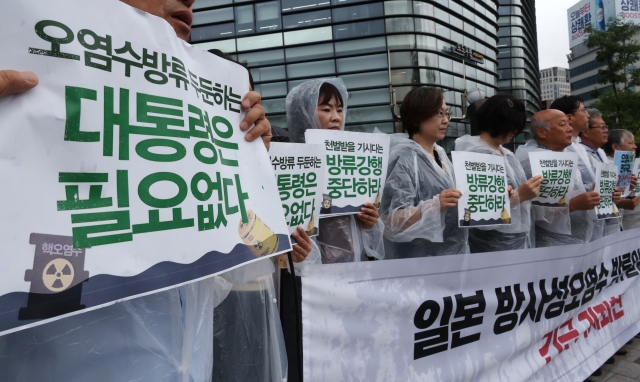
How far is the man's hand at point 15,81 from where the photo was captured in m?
0.70

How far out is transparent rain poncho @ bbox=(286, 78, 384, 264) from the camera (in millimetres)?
2184

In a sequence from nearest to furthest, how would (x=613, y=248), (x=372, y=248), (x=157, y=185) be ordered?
(x=157, y=185) → (x=372, y=248) → (x=613, y=248)

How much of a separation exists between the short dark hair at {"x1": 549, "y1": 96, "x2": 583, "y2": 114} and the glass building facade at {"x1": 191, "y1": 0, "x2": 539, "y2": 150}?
14192 mm

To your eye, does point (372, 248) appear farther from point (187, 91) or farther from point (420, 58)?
point (420, 58)

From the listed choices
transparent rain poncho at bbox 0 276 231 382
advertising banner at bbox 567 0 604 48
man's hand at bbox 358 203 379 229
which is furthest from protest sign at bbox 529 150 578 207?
advertising banner at bbox 567 0 604 48

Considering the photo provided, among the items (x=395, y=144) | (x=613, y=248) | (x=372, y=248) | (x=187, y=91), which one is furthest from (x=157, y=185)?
(x=613, y=248)

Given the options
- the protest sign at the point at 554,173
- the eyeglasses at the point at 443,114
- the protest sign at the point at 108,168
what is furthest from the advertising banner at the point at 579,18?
the protest sign at the point at 108,168

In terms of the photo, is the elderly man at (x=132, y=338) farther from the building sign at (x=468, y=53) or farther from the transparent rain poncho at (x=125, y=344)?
the building sign at (x=468, y=53)

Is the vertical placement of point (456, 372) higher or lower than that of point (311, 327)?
lower

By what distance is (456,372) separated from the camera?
2.01 m

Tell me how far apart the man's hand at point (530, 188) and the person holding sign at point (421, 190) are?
0.43 metres

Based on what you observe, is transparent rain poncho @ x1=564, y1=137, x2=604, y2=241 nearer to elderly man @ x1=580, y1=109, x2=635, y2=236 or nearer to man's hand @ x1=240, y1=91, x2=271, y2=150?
elderly man @ x1=580, y1=109, x2=635, y2=236

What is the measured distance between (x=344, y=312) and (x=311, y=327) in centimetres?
15

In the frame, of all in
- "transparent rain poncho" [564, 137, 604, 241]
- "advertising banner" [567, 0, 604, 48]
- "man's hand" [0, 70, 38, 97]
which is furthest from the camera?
"advertising banner" [567, 0, 604, 48]
